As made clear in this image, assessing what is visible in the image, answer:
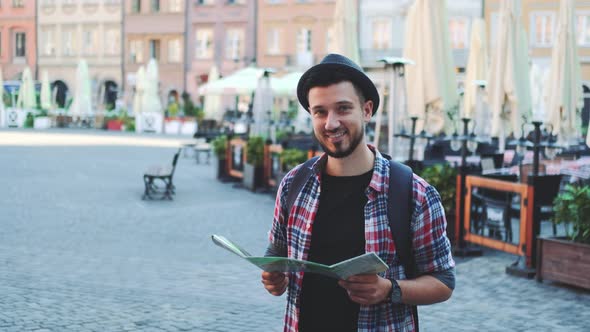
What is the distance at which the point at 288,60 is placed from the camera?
169 ft

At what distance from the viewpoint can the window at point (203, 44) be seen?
181ft

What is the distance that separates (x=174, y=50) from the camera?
5672cm

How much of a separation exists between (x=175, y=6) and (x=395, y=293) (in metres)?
55.7

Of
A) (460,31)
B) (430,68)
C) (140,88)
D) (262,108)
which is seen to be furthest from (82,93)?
(430,68)

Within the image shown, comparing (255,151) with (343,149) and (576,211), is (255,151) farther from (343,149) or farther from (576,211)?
(343,149)

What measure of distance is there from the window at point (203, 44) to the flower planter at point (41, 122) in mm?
11517

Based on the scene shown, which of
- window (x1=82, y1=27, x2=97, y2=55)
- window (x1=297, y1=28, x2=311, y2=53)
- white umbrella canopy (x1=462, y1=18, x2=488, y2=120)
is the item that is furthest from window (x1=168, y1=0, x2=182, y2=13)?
white umbrella canopy (x1=462, y1=18, x2=488, y2=120)

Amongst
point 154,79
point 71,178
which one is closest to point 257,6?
point 154,79

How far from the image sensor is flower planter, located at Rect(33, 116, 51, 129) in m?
46.8

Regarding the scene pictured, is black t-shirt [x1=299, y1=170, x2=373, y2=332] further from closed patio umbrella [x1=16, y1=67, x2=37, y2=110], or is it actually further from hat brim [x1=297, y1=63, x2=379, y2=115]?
closed patio umbrella [x1=16, y1=67, x2=37, y2=110]

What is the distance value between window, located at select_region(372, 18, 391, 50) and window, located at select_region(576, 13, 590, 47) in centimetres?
991

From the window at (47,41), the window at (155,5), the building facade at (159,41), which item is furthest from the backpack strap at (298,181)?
the window at (47,41)

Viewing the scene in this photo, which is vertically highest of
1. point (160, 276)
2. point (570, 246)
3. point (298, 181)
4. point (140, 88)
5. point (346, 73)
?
point (140, 88)

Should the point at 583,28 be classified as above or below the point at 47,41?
below
